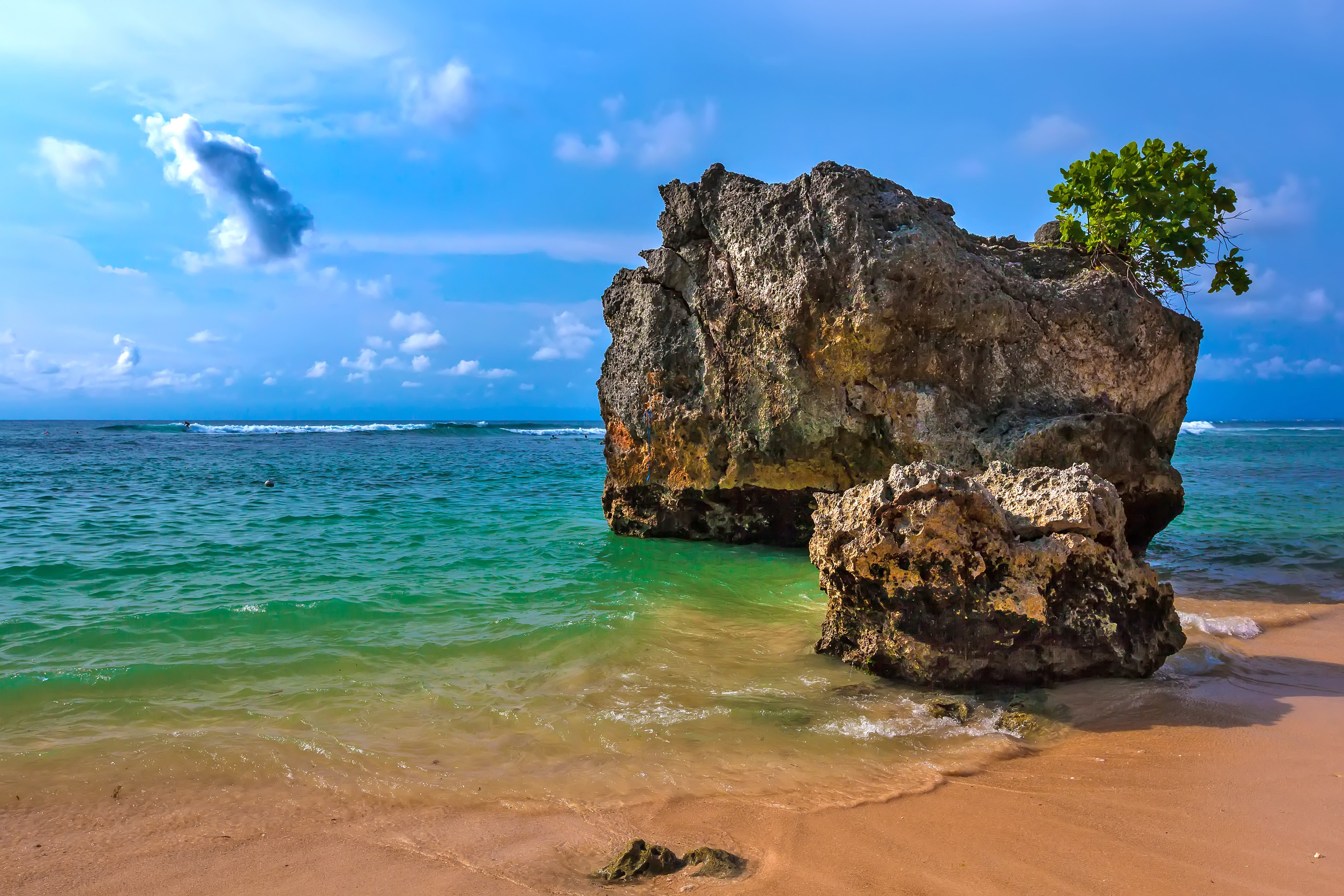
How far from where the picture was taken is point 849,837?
12.5 feet

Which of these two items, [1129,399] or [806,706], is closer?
[806,706]

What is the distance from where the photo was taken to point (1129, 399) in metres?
→ 10.0

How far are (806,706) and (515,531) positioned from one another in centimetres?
908

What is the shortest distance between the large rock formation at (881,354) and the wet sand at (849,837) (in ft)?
16.7

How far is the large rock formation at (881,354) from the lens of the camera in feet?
31.8

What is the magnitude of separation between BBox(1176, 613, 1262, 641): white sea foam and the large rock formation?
1975 millimetres

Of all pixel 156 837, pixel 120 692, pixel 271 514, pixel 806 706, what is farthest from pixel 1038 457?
pixel 271 514

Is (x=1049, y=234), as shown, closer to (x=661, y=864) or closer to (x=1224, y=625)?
(x=1224, y=625)

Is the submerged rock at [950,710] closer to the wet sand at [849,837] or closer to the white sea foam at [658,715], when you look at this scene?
the wet sand at [849,837]

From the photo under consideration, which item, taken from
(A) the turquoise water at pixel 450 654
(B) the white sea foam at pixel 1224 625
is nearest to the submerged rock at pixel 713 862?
(A) the turquoise water at pixel 450 654

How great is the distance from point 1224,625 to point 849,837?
5.89 m

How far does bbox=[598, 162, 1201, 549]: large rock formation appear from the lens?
9680 millimetres

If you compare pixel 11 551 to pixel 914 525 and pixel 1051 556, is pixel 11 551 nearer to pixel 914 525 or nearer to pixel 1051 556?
pixel 914 525

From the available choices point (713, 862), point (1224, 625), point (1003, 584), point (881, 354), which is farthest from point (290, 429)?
point (713, 862)
